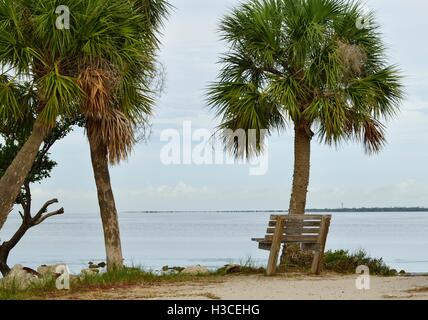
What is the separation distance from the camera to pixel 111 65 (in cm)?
1942

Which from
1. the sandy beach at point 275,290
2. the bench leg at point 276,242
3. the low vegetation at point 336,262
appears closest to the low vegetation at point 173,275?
the low vegetation at point 336,262

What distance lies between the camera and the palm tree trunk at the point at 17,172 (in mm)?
19516

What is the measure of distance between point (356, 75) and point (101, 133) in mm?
6330

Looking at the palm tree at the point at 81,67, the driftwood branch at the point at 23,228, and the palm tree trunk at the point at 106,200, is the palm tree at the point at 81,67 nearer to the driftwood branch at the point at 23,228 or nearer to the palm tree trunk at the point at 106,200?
the palm tree trunk at the point at 106,200

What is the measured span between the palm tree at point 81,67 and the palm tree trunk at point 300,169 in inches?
167

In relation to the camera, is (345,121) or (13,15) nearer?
(13,15)

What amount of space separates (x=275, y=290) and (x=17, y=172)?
23.7 ft

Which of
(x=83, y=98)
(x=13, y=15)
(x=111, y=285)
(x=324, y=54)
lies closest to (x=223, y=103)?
(x=324, y=54)

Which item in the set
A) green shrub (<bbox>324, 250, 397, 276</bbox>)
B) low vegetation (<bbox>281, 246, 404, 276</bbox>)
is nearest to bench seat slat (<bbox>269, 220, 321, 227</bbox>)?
low vegetation (<bbox>281, 246, 404, 276</bbox>)

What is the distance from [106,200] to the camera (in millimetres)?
20719

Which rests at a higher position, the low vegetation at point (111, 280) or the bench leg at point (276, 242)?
the bench leg at point (276, 242)

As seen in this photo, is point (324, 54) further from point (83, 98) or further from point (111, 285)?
point (111, 285)
